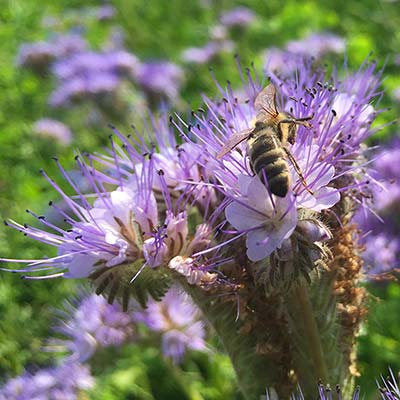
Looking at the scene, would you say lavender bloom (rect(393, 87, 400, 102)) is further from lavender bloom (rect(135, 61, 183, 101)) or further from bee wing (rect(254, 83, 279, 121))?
bee wing (rect(254, 83, 279, 121))

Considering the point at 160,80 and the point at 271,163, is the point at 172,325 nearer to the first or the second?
the point at 271,163

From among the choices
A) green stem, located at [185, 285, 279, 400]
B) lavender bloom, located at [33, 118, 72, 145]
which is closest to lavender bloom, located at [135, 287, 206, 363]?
green stem, located at [185, 285, 279, 400]

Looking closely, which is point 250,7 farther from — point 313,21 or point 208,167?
point 208,167

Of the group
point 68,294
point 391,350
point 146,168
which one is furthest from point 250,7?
point 146,168

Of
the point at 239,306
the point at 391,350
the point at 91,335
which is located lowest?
the point at 391,350

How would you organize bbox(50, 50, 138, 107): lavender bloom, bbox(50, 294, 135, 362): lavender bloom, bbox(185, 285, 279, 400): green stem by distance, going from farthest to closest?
1. bbox(50, 50, 138, 107): lavender bloom
2. bbox(50, 294, 135, 362): lavender bloom
3. bbox(185, 285, 279, 400): green stem

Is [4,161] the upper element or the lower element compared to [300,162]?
lower

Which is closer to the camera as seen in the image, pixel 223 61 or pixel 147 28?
pixel 223 61
